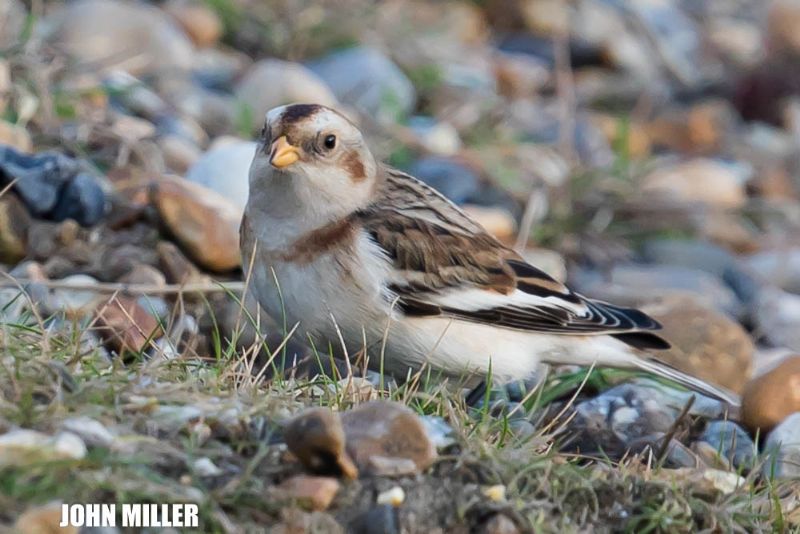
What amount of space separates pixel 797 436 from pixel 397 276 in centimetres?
117

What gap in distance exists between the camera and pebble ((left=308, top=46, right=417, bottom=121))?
7.21m

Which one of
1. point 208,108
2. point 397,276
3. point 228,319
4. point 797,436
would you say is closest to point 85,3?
point 208,108

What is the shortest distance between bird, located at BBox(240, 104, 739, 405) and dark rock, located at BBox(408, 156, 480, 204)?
6.81 ft

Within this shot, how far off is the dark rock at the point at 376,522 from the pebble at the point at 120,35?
172 inches

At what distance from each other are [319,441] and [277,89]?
444 centimetres

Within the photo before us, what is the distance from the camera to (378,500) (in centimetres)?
265

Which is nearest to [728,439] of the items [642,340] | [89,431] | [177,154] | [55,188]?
[642,340]

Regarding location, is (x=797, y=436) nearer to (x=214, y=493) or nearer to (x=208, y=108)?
(x=214, y=493)

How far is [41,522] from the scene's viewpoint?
7.47 ft

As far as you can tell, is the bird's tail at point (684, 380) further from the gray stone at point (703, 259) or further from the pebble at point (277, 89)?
the pebble at point (277, 89)

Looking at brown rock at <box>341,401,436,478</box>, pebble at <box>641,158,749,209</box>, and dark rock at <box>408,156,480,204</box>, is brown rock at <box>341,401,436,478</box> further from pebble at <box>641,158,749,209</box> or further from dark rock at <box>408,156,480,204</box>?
pebble at <box>641,158,749,209</box>

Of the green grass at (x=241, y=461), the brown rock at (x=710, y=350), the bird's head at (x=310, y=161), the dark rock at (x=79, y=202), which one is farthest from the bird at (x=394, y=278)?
the dark rock at (x=79, y=202)

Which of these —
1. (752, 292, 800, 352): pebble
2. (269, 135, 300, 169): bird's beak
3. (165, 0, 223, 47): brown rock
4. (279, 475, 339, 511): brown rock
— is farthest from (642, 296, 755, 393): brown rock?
(165, 0, 223, 47): brown rock

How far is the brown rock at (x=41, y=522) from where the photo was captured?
2.26 metres
